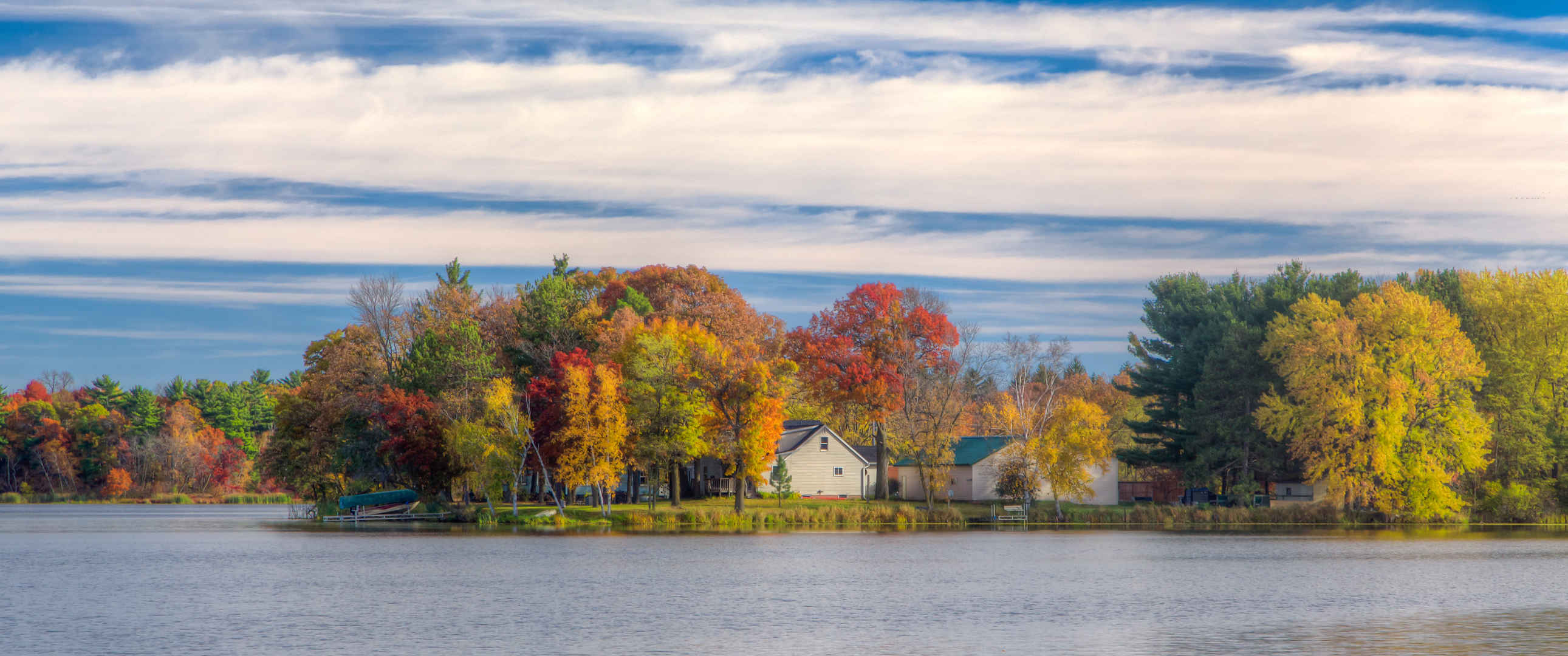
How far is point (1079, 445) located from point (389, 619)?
51525mm

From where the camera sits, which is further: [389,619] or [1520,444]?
[1520,444]

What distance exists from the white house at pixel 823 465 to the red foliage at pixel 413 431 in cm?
2285

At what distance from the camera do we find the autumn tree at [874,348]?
278ft

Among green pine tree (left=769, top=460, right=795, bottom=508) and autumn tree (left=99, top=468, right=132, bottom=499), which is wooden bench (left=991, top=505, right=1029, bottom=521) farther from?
autumn tree (left=99, top=468, right=132, bottom=499)

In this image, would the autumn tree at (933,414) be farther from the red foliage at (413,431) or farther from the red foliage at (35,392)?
the red foliage at (35,392)

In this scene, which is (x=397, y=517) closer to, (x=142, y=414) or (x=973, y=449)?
(x=973, y=449)

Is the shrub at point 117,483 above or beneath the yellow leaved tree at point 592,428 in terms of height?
beneath

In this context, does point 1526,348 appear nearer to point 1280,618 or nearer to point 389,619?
point 1280,618

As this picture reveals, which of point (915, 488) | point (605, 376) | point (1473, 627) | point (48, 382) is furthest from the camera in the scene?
point (48, 382)

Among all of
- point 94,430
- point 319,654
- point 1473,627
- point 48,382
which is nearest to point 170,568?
point 319,654

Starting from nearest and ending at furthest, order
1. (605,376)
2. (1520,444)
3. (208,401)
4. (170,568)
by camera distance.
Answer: (170,568) → (605,376) → (1520,444) → (208,401)

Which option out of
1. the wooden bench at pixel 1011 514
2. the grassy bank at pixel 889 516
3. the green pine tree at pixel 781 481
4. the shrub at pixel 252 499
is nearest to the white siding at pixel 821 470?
the green pine tree at pixel 781 481

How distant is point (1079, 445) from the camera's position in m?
76.4

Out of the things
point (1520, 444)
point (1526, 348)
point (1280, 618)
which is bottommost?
point (1280, 618)
